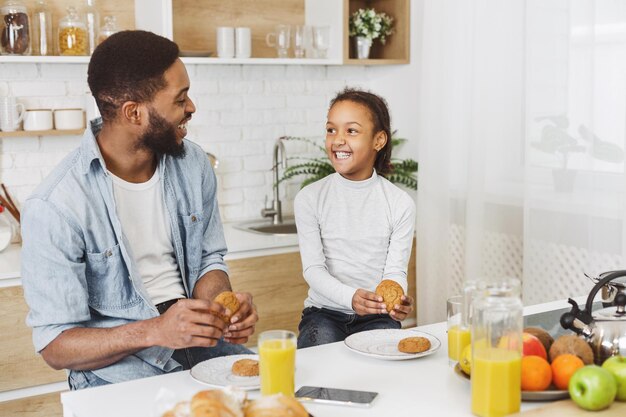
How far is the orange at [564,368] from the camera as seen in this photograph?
153 cm

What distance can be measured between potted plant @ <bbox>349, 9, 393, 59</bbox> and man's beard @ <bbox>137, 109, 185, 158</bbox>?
6.86 ft

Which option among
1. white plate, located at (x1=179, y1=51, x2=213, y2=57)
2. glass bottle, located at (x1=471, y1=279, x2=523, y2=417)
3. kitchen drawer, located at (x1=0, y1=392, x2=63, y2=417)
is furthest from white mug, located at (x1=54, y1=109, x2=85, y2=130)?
glass bottle, located at (x1=471, y1=279, x2=523, y2=417)

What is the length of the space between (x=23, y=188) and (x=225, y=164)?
941 mm

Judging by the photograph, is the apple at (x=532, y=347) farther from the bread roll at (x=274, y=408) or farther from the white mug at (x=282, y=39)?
the white mug at (x=282, y=39)

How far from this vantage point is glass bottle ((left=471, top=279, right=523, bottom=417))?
1.44 m

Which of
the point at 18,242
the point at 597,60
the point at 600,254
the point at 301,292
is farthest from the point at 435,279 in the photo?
the point at 18,242

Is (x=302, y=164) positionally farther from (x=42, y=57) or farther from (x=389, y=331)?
(x=389, y=331)

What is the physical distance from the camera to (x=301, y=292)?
11.7ft

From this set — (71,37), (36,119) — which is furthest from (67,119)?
(71,37)

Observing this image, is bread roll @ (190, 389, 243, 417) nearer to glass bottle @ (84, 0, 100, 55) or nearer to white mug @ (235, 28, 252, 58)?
glass bottle @ (84, 0, 100, 55)

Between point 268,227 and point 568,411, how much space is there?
253 cm

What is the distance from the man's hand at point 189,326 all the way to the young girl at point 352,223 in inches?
28.4

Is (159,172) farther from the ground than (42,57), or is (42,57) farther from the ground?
(42,57)

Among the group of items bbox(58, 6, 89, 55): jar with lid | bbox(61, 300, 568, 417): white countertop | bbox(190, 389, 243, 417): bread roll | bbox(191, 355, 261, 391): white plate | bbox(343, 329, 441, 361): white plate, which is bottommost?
bbox(61, 300, 568, 417): white countertop
